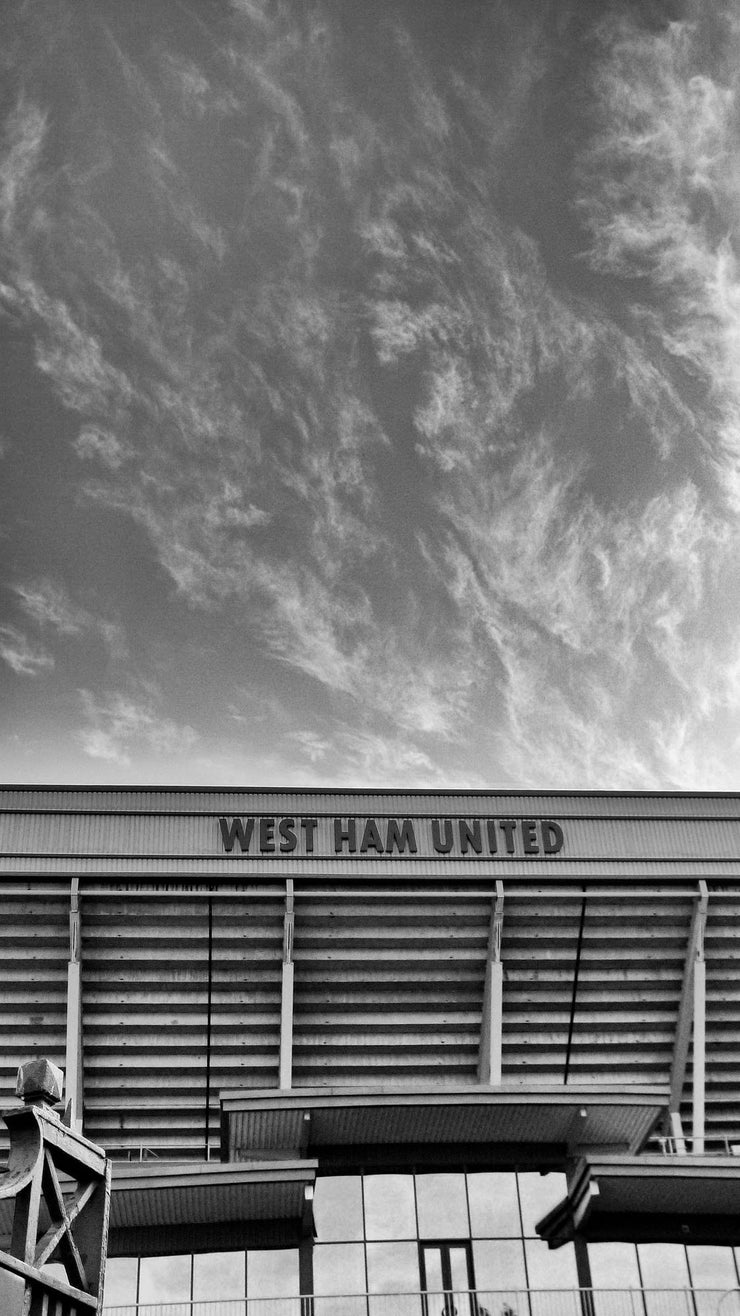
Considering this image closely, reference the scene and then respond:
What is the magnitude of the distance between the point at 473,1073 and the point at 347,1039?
11.8 ft

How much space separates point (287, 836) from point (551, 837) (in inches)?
287

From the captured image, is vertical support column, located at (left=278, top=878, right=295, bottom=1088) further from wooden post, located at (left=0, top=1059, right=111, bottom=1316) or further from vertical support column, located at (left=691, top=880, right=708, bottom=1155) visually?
wooden post, located at (left=0, top=1059, right=111, bottom=1316)

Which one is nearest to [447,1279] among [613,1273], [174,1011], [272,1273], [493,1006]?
[613,1273]

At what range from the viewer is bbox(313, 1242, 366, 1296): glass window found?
24.8m

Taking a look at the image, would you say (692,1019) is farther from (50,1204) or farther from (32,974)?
(50,1204)

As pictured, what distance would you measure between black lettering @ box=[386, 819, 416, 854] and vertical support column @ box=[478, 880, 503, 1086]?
2.54 metres

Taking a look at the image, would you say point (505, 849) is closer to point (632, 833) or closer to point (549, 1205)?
point (632, 833)

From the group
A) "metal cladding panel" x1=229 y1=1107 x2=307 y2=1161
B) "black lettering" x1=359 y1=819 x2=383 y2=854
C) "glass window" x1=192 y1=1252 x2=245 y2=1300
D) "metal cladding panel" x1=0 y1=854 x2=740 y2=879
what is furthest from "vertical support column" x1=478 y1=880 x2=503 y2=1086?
"glass window" x1=192 y1=1252 x2=245 y2=1300

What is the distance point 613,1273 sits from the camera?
987 inches

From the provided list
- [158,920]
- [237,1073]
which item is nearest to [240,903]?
[158,920]

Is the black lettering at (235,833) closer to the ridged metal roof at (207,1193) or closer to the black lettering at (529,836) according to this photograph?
the black lettering at (529,836)

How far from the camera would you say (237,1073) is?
3188 cm

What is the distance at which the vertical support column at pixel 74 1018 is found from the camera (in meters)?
30.2

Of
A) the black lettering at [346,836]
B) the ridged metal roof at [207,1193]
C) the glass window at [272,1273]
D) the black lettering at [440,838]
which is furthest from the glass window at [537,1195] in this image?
the black lettering at [346,836]
